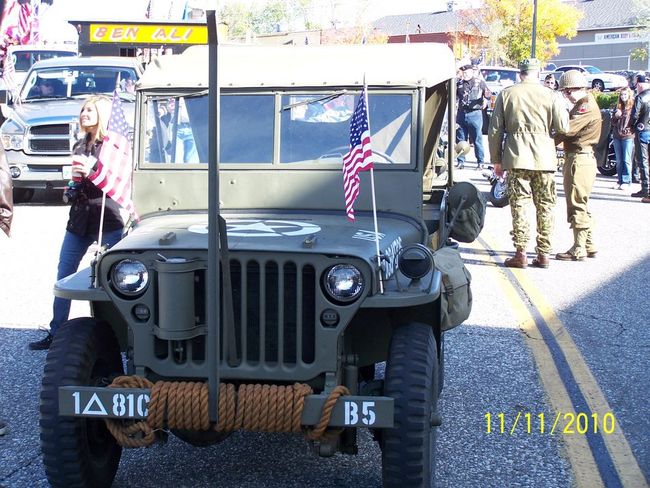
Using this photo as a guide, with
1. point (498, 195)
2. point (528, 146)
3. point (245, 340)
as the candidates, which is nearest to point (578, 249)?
point (528, 146)

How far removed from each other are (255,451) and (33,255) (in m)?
6.13

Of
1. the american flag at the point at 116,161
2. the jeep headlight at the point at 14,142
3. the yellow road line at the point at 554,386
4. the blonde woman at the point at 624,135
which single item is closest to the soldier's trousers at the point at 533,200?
the yellow road line at the point at 554,386

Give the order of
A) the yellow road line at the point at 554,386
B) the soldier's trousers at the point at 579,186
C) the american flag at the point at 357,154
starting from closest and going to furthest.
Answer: the american flag at the point at 357,154
the yellow road line at the point at 554,386
the soldier's trousers at the point at 579,186

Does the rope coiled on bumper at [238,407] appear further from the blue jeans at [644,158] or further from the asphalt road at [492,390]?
the blue jeans at [644,158]

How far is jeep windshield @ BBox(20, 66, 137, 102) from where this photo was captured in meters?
14.4

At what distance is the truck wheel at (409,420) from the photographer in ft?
12.5

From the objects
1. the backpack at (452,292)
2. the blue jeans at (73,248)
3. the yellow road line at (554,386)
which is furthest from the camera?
the blue jeans at (73,248)

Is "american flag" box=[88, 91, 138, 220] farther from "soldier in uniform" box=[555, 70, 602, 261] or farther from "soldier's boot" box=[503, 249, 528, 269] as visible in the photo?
"soldier in uniform" box=[555, 70, 602, 261]

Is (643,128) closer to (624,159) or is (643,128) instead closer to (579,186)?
(624,159)

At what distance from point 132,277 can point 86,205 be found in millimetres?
2444

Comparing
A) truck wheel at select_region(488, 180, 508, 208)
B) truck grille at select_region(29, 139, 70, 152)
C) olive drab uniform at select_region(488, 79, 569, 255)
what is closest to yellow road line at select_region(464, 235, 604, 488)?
olive drab uniform at select_region(488, 79, 569, 255)

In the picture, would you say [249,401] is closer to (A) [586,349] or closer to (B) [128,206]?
(B) [128,206]

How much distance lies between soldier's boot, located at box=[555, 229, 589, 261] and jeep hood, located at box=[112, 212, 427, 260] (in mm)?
5361
